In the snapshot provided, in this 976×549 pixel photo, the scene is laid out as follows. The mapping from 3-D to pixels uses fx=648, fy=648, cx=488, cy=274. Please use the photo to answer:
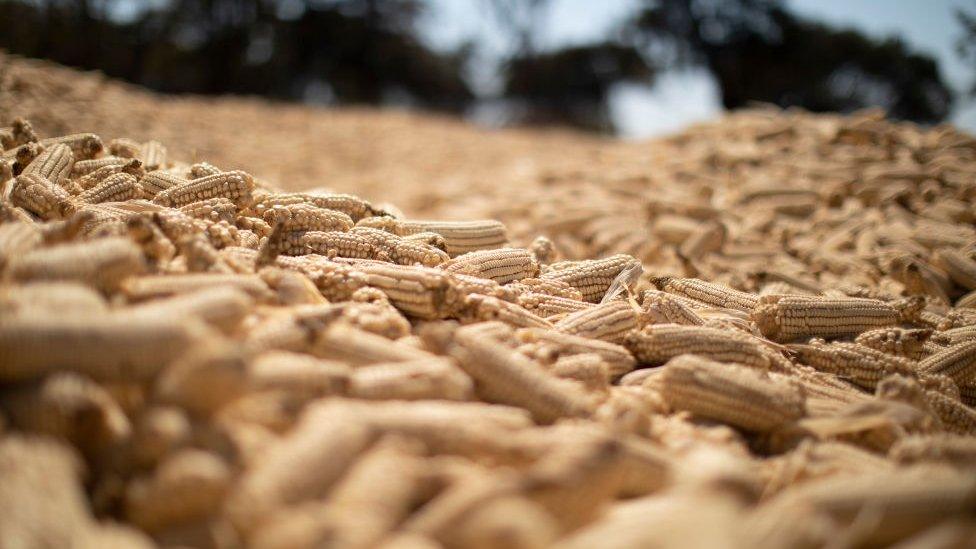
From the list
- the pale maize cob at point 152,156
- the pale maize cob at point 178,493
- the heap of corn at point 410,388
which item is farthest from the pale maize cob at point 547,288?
the pale maize cob at point 152,156

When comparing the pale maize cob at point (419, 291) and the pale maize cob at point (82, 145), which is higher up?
the pale maize cob at point (82, 145)

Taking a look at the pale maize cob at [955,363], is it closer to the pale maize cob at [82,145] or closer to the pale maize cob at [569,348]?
the pale maize cob at [569,348]

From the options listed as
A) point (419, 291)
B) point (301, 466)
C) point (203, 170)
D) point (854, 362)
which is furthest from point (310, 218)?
point (854, 362)

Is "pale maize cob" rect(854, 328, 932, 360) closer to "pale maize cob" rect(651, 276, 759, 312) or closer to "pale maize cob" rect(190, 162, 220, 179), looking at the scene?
"pale maize cob" rect(651, 276, 759, 312)

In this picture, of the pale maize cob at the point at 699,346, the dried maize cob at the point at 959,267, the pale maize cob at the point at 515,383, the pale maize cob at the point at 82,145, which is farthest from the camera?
the dried maize cob at the point at 959,267

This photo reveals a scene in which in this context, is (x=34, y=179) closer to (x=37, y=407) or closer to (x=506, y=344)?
(x=37, y=407)

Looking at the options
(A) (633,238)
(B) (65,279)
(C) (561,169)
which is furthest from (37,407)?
(C) (561,169)
